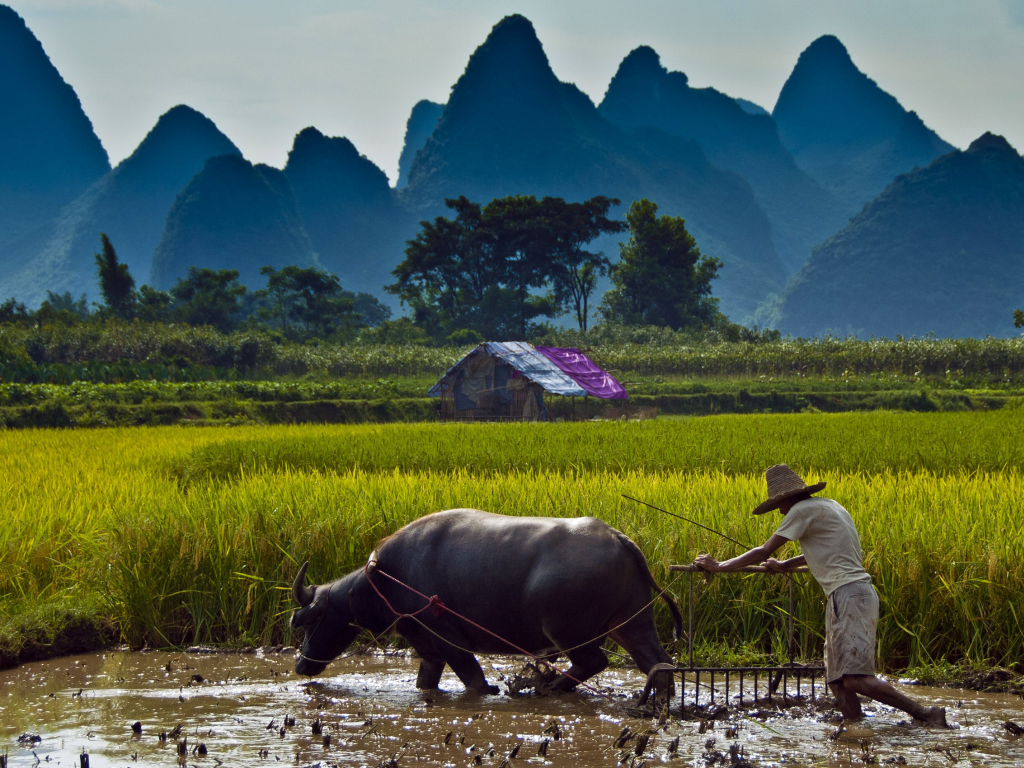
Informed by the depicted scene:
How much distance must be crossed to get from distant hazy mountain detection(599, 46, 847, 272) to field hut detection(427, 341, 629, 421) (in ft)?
471

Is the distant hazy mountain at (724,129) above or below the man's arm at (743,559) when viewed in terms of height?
above

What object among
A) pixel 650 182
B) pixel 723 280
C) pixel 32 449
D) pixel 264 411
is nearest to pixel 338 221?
pixel 650 182

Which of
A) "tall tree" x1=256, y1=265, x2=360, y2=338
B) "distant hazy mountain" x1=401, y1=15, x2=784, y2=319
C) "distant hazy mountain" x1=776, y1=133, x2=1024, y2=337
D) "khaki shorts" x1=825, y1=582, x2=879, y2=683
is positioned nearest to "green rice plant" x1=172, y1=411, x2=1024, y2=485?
"khaki shorts" x1=825, y1=582, x2=879, y2=683

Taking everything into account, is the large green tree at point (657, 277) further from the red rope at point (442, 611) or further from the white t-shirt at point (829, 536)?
the white t-shirt at point (829, 536)

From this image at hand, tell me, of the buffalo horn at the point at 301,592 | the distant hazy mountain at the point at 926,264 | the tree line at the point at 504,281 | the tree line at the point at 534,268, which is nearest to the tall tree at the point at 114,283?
the tree line at the point at 504,281

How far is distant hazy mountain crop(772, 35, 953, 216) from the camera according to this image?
6791 inches

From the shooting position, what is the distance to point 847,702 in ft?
12.4

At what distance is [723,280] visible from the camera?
132 metres

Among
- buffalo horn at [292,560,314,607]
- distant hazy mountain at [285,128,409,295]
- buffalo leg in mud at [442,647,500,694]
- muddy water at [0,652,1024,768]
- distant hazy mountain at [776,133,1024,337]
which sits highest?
distant hazy mountain at [285,128,409,295]

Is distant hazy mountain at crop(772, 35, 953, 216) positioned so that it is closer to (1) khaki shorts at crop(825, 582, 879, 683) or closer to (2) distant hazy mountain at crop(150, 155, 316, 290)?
(2) distant hazy mountain at crop(150, 155, 316, 290)

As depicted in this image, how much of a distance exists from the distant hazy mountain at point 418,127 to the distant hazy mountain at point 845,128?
7420 cm

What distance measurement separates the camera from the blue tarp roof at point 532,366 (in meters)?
23.4

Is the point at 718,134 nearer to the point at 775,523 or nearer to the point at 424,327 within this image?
the point at 424,327

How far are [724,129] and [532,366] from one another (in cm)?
16417
